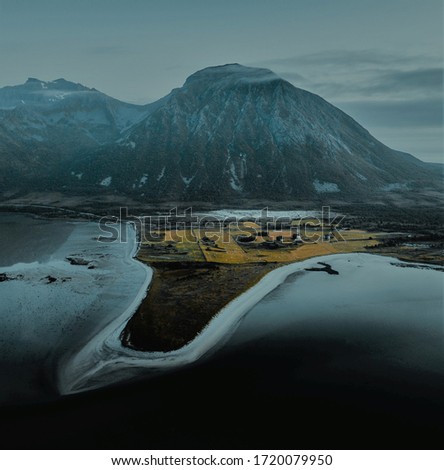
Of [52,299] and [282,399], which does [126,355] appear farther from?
[52,299]

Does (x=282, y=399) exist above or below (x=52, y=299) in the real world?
below

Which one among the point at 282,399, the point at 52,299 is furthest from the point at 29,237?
the point at 282,399

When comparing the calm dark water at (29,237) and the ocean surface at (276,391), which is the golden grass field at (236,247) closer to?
the calm dark water at (29,237)

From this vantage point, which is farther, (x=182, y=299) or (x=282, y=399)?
(x=182, y=299)

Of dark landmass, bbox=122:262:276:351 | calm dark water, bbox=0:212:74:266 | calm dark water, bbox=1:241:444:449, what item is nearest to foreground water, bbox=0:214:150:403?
calm dark water, bbox=0:212:74:266

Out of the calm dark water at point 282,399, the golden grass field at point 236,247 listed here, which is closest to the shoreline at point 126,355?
the calm dark water at point 282,399

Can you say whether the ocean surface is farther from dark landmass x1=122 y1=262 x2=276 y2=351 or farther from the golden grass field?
the golden grass field
